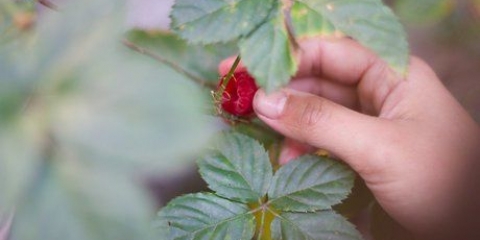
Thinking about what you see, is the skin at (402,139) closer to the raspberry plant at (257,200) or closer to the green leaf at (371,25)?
the raspberry plant at (257,200)

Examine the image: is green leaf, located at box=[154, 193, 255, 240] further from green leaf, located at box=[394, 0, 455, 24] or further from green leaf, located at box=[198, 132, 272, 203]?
green leaf, located at box=[394, 0, 455, 24]

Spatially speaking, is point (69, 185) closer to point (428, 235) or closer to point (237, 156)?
point (237, 156)

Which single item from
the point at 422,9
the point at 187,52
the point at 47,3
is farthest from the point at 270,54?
the point at 422,9

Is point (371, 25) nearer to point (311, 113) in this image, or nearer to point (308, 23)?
point (308, 23)

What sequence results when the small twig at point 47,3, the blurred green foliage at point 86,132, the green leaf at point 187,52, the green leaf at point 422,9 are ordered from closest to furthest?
the blurred green foliage at point 86,132, the small twig at point 47,3, the green leaf at point 187,52, the green leaf at point 422,9

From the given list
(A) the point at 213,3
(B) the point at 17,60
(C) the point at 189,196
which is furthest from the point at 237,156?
(B) the point at 17,60

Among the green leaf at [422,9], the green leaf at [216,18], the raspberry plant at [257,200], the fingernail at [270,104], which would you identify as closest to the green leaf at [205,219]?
the raspberry plant at [257,200]

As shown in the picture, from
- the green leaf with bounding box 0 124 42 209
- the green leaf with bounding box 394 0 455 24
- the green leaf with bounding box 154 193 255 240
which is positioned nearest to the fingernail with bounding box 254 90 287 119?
the green leaf with bounding box 154 193 255 240
